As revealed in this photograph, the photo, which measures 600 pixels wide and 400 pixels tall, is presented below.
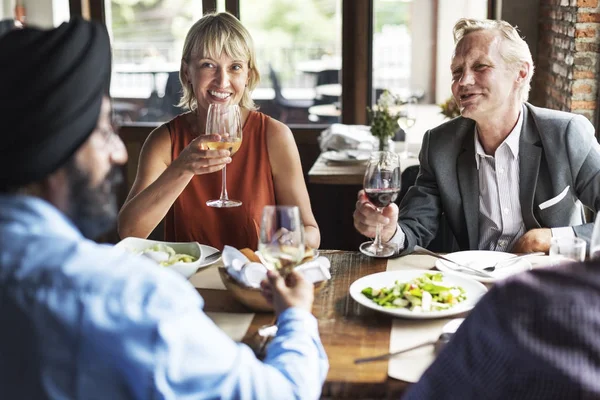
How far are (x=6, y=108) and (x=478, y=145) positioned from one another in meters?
1.82

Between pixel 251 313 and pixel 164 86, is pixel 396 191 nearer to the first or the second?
pixel 251 313

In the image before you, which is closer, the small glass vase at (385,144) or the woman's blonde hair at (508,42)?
the woman's blonde hair at (508,42)

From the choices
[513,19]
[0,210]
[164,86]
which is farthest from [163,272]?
[164,86]

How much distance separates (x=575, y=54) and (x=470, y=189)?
67.5 inches

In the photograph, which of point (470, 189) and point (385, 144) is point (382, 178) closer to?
point (470, 189)

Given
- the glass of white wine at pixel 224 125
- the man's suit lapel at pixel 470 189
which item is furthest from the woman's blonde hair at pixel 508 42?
the glass of white wine at pixel 224 125

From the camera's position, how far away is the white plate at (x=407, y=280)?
168cm

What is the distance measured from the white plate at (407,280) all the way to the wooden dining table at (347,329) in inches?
1.1

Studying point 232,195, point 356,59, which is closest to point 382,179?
point 232,195

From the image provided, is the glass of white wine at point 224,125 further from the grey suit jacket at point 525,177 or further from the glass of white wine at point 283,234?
the glass of white wine at point 283,234

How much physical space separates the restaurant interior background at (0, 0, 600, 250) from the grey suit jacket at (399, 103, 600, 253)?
202cm

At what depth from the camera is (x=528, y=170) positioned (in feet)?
8.02

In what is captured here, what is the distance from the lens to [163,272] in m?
1.11

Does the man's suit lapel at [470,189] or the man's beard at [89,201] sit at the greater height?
the man's beard at [89,201]
